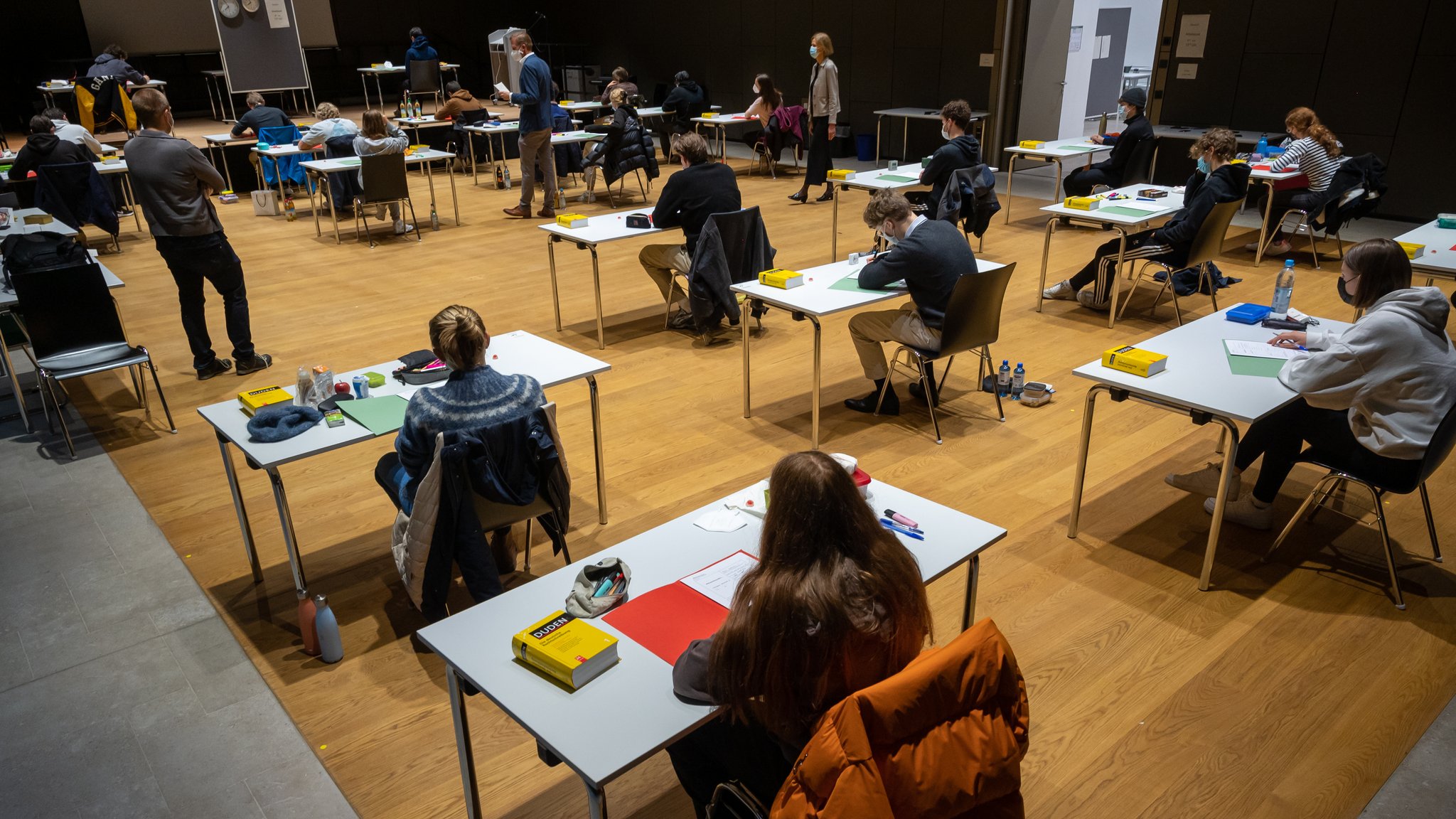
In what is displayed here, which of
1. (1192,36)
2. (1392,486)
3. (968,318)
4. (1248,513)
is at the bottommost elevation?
(1248,513)

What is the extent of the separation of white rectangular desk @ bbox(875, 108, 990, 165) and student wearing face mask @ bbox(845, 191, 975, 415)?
697 cm

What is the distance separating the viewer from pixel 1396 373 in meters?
3.21

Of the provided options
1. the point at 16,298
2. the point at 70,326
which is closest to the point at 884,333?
the point at 70,326

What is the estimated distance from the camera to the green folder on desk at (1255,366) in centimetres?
371

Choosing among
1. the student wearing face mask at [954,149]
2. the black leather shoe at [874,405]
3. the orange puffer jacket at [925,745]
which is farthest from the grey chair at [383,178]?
the orange puffer jacket at [925,745]

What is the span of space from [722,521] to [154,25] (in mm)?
17533

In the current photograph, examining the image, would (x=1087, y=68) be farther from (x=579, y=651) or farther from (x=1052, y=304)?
(x=579, y=651)

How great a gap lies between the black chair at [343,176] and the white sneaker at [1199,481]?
8.06 metres

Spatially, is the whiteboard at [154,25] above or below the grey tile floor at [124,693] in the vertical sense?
above

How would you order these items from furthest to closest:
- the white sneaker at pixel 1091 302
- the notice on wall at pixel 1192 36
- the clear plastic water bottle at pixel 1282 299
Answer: the notice on wall at pixel 1192 36
the white sneaker at pixel 1091 302
the clear plastic water bottle at pixel 1282 299

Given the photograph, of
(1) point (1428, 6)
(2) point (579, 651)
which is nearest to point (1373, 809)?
(2) point (579, 651)

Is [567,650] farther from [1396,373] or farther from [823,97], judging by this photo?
[823,97]

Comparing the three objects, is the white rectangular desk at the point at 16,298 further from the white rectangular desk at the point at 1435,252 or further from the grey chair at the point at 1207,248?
the white rectangular desk at the point at 1435,252

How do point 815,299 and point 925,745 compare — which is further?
point 815,299
